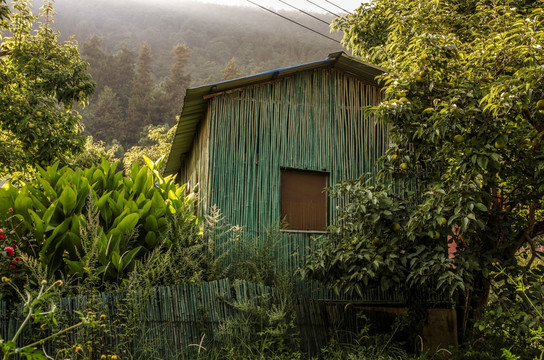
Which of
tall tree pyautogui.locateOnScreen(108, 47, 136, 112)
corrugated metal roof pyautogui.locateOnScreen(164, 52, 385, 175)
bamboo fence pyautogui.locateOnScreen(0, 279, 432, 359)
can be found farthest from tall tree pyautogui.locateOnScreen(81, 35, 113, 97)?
bamboo fence pyautogui.locateOnScreen(0, 279, 432, 359)

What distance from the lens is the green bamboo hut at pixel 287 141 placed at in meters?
7.28

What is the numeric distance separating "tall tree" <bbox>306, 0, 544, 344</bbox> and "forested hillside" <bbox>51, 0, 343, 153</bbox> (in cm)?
3409

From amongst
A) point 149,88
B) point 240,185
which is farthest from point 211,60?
point 240,185

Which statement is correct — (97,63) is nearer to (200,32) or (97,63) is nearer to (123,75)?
(123,75)

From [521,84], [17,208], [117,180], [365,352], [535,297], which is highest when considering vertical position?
[521,84]

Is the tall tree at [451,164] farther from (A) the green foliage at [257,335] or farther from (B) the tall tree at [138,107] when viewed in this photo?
(B) the tall tree at [138,107]

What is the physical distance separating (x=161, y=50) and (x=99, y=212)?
66240 millimetres

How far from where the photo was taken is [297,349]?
5102 mm

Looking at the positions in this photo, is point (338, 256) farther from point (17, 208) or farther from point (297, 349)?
point (17, 208)

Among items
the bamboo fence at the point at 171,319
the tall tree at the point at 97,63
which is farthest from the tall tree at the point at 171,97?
the bamboo fence at the point at 171,319

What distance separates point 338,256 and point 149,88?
4319 centimetres

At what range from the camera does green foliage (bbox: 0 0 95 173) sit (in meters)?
8.28

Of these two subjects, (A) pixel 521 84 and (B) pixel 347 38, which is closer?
(A) pixel 521 84

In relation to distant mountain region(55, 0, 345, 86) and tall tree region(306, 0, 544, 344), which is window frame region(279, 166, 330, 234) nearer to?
tall tree region(306, 0, 544, 344)
